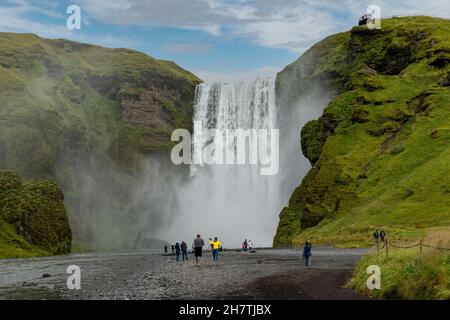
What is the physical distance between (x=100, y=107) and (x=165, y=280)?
161 meters

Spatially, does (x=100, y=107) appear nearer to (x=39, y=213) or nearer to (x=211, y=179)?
(x=211, y=179)

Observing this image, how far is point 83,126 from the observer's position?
559 feet

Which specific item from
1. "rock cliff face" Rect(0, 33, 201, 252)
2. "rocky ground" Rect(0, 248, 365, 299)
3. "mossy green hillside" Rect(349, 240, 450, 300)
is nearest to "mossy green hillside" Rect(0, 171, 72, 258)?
"rock cliff face" Rect(0, 33, 201, 252)

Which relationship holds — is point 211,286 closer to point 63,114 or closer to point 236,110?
point 236,110

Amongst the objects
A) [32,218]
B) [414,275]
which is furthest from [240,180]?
[414,275]

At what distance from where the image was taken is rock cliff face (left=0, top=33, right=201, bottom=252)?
480ft

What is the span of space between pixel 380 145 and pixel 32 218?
2688 inches

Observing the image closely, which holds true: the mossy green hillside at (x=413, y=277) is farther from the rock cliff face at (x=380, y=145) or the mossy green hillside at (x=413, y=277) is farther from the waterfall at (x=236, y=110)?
the waterfall at (x=236, y=110)

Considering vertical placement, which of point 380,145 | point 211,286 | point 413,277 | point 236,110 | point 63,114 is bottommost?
point 211,286

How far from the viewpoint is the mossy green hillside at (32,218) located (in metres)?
107

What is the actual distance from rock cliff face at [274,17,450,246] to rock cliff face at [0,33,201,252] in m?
70.3

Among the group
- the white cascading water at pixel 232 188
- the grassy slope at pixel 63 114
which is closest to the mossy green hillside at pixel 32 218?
the grassy slope at pixel 63 114

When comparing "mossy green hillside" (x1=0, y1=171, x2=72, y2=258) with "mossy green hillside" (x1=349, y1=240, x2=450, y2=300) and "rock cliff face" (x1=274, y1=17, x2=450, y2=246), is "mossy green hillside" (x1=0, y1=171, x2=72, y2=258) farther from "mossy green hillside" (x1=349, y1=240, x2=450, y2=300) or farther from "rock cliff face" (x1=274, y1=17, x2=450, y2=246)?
"mossy green hillside" (x1=349, y1=240, x2=450, y2=300)

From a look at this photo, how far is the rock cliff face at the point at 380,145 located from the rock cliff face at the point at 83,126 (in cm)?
7026
